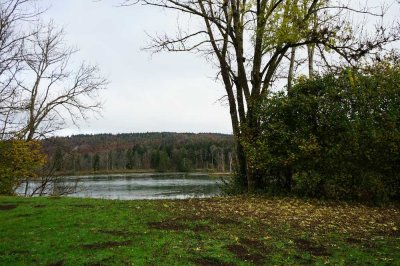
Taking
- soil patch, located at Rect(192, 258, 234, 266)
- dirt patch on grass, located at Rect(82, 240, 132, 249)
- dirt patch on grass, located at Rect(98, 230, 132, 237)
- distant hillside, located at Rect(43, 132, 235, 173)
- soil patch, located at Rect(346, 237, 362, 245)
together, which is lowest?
soil patch, located at Rect(192, 258, 234, 266)

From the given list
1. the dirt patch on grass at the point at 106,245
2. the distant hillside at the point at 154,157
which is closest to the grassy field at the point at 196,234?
the dirt patch on grass at the point at 106,245

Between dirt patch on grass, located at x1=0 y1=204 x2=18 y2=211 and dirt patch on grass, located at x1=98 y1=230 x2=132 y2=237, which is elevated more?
dirt patch on grass, located at x1=0 y1=204 x2=18 y2=211

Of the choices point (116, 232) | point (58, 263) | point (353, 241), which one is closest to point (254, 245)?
point (353, 241)

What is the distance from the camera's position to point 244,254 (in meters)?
6.98

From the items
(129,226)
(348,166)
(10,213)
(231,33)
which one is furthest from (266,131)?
(10,213)

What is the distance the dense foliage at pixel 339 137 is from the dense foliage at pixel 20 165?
1253 cm

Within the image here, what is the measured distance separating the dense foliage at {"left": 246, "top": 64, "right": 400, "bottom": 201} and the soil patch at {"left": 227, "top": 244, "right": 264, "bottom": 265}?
674cm

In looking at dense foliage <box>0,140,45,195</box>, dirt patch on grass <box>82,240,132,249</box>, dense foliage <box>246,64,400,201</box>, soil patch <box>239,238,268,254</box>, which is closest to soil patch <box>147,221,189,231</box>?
dirt patch on grass <box>82,240,132,249</box>

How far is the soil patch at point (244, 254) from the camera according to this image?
6.71 metres

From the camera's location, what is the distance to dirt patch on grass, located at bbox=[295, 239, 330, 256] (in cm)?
710

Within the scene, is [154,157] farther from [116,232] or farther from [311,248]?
[311,248]

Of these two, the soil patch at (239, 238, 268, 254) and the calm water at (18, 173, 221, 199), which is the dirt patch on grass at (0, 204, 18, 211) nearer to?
the calm water at (18, 173, 221, 199)

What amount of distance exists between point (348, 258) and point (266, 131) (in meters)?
7.92

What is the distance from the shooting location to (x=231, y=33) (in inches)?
615
